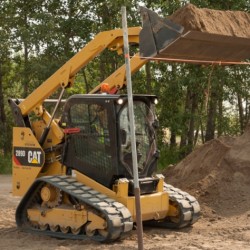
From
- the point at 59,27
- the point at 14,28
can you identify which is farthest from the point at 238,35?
the point at 14,28

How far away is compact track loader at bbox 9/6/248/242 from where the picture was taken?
24.9 ft

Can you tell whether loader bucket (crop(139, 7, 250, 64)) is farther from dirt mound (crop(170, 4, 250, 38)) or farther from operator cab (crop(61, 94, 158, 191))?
operator cab (crop(61, 94, 158, 191))

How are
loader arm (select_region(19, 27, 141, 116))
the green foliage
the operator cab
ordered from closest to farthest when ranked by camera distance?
the operator cab, loader arm (select_region(19, 27, 141, 116)), the green foliage

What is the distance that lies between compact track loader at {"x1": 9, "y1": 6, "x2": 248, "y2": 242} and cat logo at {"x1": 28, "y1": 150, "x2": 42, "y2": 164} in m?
0.02

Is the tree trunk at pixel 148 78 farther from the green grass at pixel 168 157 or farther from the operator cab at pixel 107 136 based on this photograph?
the operator cab at pixel 107 136

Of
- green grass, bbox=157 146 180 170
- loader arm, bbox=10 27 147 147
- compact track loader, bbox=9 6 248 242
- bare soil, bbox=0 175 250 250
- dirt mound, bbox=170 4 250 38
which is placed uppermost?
dirt mound, bbox=170 4 250 38

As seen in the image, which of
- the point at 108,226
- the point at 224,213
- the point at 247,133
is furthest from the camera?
the point at 247,133

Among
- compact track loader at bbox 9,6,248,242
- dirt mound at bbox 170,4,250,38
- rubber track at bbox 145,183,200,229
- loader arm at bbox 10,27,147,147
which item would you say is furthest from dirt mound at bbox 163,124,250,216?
dirt mound at bbox 170,4,250,38

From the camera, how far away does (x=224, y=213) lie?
383 inches

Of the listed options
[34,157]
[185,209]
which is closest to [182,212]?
[185,209]

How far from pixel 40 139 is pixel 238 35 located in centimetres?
349

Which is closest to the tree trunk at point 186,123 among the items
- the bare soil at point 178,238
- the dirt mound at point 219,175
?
the dirt mound at point 219,175

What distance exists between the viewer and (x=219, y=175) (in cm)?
1096

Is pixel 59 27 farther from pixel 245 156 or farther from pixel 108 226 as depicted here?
pixel 108 226
